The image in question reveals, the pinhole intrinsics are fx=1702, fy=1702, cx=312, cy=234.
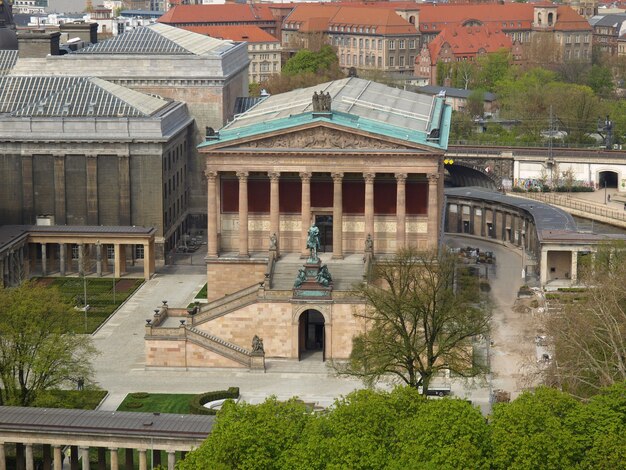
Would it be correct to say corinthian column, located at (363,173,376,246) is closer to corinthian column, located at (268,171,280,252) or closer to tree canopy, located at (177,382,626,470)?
corinthian column, located at (268,171,280,252)

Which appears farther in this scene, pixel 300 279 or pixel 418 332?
pixel 300 279

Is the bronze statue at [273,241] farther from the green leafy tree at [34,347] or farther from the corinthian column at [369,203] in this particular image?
the green leafy tree at [34,347]

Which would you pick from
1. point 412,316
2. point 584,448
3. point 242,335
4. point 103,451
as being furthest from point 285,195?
point 584,448

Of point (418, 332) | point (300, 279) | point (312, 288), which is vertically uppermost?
point (300, 279)

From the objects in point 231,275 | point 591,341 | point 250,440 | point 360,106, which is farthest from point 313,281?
point 250,440

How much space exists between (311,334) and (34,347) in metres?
33.2

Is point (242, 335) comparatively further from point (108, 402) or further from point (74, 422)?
point (74, 422)


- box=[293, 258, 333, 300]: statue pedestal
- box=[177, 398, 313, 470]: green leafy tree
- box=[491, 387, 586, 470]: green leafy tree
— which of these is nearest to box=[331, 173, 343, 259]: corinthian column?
box=[293, 258, 333, 300]: statue pedestal

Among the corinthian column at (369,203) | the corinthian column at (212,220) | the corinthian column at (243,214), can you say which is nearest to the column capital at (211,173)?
the corinthian column at (212,220)

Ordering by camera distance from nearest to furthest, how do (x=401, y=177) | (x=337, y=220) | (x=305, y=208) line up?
1. (x=401, y=177)
2. (x=337, y=220)
3. (x=305, y=208)

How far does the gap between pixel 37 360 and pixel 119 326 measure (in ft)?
107

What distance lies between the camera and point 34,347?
13325 centimetres

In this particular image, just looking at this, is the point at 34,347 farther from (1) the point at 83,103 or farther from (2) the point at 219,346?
(1) the point at 83,103

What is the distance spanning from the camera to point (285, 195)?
166625 mm
